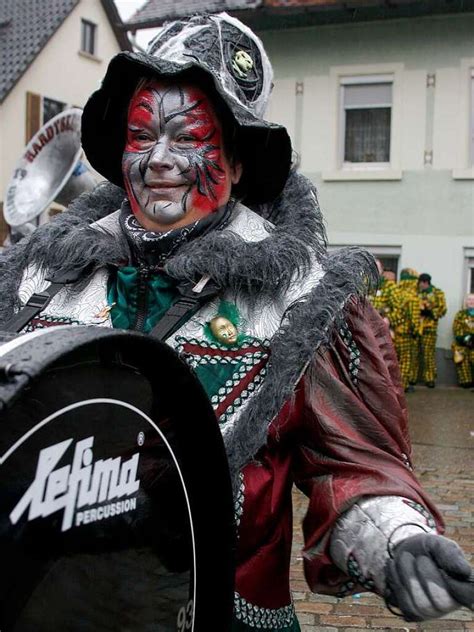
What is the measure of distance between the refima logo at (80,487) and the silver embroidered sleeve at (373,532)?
1.75 feet

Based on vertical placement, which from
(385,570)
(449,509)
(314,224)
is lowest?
(449,509)

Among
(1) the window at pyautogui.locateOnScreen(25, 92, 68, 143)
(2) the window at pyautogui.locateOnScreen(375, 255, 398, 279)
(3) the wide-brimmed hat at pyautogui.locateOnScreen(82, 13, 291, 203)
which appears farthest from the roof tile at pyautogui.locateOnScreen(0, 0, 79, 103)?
(3) the wide-brimmed hat at pyautogui.locateOnScreen(82, 13, 291, 203)

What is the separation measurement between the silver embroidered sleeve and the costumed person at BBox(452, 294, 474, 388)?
9.99 m

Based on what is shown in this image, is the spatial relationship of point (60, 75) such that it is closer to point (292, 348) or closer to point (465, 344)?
point (465, 344)

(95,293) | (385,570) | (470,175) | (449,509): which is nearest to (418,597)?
(385,570)

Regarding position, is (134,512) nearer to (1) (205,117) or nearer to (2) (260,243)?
(2) (260,243)

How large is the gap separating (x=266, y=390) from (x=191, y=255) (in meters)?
0.34

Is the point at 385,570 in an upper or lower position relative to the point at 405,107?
lower

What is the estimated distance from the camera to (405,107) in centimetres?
1254

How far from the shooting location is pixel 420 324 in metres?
11.5

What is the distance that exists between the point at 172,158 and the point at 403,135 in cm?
1099

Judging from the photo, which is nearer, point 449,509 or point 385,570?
point 385,570

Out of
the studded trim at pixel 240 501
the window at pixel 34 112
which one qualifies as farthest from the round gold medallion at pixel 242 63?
the window at pixel 34 112

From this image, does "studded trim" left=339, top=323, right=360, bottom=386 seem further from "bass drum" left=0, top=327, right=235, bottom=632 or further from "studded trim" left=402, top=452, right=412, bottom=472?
"bass drum" left=0, top=327, right=235, bottom=632
